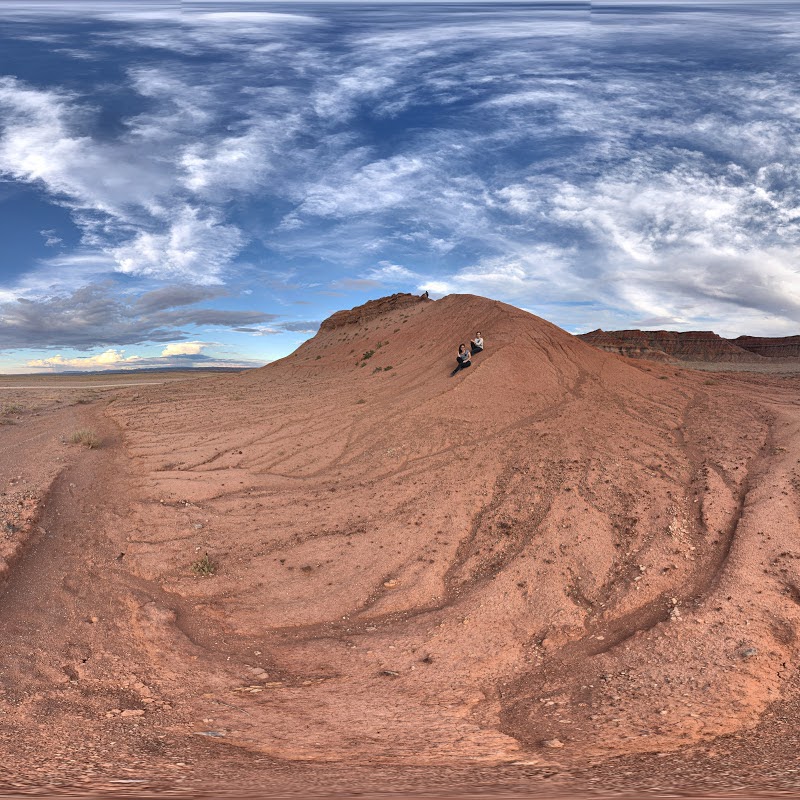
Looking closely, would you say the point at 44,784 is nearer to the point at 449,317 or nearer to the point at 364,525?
the point at 364,525

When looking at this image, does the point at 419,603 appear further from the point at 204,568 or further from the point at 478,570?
the point at 204,568

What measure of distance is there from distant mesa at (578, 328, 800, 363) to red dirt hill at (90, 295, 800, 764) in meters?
74.3

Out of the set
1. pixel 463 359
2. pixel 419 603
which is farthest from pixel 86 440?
pixel 419 603

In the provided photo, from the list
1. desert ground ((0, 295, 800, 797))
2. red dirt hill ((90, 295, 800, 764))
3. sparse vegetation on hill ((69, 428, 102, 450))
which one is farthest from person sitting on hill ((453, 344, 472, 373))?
sparse vegetation on hill ((69, 428, 102, 450))

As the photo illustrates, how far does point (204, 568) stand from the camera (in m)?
7.37

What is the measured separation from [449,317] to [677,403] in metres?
11.0

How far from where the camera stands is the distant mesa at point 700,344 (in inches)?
3246

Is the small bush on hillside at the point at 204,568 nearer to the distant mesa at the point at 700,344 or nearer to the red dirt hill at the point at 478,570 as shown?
the red dirt hill at the point at 478,570

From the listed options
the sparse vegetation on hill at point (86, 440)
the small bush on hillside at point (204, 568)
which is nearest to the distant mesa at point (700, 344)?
the sparse vegetation on hill at point (86, 440)

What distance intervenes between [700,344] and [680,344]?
9.58 ft

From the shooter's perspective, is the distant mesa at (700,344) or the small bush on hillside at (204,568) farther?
the distant mesa at (700,344)

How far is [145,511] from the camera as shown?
8930 millimetres

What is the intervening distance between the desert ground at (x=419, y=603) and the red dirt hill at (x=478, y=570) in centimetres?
4

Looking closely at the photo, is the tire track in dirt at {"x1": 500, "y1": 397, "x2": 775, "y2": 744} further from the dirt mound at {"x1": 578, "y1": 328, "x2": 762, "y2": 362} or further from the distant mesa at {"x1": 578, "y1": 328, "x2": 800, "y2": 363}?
the distant mesa at {"x1": 578, "y1": 328, "x2": 800, "y2": 363}
